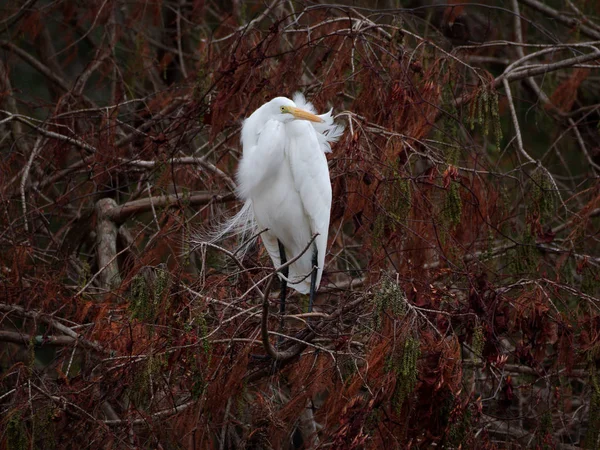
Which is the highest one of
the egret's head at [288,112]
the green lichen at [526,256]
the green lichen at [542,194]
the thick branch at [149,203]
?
the egret's head at [288,112]

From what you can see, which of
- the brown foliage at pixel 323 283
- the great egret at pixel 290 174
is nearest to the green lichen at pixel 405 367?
the brown foliage at pixel 323 283

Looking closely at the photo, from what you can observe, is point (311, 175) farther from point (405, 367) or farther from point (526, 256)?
point (405, 367)

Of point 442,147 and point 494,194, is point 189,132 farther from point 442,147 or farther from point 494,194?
point 494,194

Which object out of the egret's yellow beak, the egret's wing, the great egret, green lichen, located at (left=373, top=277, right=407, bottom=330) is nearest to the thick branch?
the great egret

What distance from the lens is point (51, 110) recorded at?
3.57m

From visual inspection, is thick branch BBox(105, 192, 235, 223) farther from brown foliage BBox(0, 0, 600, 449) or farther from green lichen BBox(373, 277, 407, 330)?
green lichen BBox(373, 277, 407, 330)

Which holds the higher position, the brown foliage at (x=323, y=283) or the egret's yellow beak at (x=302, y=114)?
the egret's yellow beak at (x=302, y=114)

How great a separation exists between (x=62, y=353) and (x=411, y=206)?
1.17 meters

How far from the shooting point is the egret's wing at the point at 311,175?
9.27 ft

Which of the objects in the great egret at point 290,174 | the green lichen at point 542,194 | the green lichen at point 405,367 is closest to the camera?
the green lichen at point 405,367

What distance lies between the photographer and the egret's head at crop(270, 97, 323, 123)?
2.70 m

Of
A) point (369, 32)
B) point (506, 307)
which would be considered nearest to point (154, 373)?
point (506, 307)

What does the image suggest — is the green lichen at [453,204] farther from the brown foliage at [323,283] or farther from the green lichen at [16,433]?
the green lichen at [16,433]

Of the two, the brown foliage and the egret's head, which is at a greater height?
the egret's head
